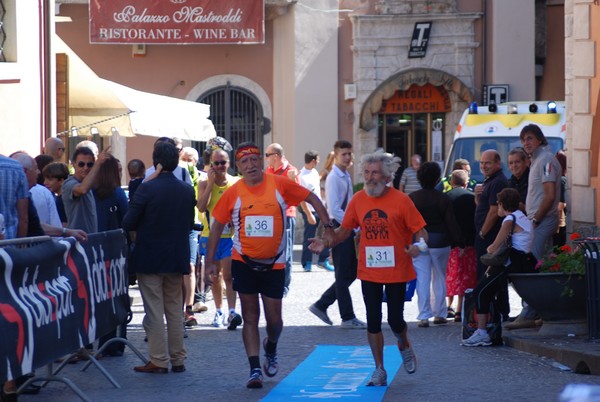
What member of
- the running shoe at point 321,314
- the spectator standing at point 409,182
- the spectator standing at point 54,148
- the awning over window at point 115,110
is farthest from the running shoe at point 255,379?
the spectator standing at point 409,182

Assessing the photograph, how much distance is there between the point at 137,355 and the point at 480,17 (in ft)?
67.4

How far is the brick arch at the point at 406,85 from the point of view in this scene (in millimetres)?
29688

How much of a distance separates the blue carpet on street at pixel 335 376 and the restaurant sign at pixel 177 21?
18.5 metres

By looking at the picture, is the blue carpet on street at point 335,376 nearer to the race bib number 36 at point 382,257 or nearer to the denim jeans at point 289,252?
the race bib number 36 at point 382,257

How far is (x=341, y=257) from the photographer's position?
1376cm

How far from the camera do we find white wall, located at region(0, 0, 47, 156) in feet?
56.9

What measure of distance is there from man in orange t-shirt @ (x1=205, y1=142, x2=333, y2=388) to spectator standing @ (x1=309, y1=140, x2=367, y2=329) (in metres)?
3.61

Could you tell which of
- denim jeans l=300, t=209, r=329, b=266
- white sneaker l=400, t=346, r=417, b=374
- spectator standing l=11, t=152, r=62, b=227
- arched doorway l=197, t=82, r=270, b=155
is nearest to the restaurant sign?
arched doorway l=197, t=82, r=270, b=155

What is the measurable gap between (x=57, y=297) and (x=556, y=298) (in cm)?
513

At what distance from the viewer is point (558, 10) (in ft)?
105

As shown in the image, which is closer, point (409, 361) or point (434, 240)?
point (409, 361)

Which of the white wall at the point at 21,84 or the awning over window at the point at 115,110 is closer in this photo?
the white wall at the point at 21,84

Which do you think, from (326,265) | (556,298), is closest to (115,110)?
(326,265)

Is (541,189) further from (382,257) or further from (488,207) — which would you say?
(382,257)
